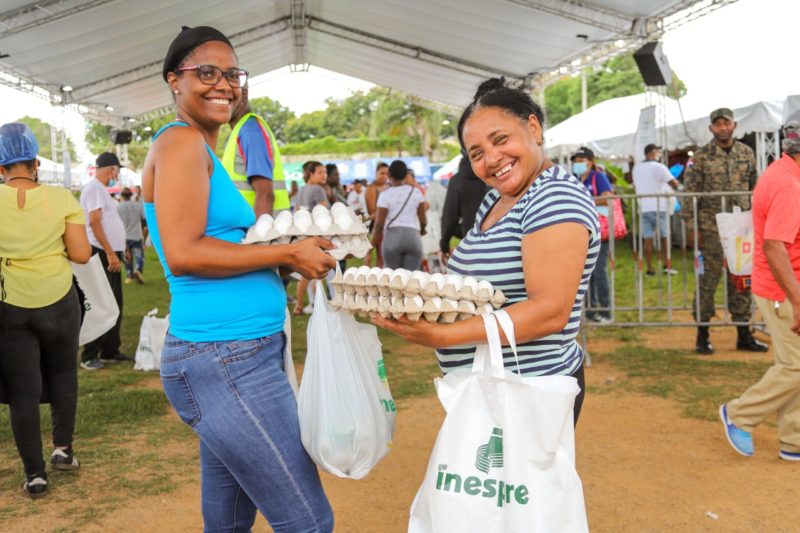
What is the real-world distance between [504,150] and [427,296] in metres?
0.53

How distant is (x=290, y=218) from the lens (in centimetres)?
230

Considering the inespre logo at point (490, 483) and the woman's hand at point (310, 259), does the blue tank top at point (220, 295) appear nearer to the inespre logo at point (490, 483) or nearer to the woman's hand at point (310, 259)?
the woman's hand at point (310, 259)

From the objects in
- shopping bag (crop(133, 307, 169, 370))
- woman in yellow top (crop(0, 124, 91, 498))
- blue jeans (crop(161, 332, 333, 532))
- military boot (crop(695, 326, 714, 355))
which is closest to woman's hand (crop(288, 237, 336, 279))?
blue jeans (crop(161, 332, 333, 532))

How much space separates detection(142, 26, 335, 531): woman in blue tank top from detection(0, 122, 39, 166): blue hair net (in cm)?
261

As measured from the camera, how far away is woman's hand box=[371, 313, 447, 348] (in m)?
2.08

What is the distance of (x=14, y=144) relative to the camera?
453 centimetres

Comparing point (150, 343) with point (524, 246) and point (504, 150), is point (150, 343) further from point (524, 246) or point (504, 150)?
point (524, 246)

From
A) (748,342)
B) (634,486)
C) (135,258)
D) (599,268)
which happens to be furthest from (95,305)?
(135,258)

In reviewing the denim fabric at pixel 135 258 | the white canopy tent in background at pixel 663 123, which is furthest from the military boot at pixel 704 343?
the denim fabric at pixel 135 258

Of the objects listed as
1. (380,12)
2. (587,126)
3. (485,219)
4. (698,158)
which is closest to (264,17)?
(380,12)

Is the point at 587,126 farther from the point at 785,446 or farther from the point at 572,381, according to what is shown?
the point at 572,381

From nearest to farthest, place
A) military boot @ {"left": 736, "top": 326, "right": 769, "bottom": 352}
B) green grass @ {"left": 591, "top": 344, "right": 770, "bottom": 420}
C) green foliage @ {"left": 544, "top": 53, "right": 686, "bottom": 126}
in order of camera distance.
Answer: green grass @ {"left": 591, "top": 344, "right": 770, "bottom": 420} → military boot @ {"left": 736, "top": 326, "right": 769, "bottom": 352} → green foliage @ {"left": 544, "top": 53, "right": 686, "bottom": 126}

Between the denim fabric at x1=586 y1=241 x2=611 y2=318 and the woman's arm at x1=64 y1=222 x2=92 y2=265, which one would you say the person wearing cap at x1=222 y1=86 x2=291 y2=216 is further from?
the denim fabric at x1=586 y1=241 x2=611 y2=318

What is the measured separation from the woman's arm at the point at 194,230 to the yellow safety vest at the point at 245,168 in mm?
1358
